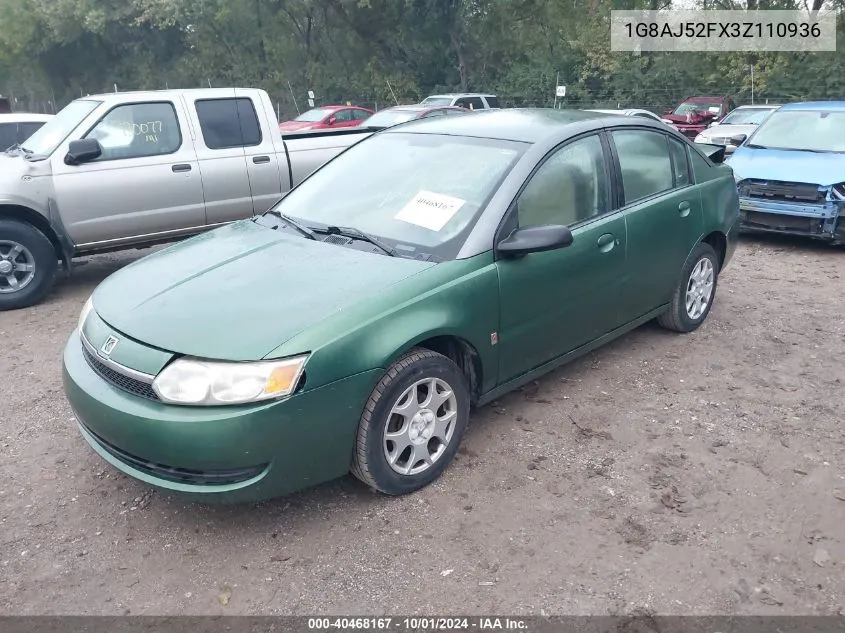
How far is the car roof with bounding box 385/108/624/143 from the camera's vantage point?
13.1 ft

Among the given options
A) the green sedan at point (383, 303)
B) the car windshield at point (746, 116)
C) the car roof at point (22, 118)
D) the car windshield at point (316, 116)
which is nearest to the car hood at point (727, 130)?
the car windshield at point (746, 116)

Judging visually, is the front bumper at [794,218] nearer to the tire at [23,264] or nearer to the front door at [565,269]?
the front door at [565,269]

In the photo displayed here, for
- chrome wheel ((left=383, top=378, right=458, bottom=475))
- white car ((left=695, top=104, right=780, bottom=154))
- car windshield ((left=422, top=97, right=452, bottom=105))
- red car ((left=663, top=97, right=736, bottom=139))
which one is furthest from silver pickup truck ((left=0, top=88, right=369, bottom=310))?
red car ((left=663, top=97, right=736, bottom=139))

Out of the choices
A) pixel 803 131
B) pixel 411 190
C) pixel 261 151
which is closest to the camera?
pixel 411 190

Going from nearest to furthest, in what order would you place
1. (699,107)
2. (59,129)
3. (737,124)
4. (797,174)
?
(59,129) < (797,174) < (737,124) < (699,107)

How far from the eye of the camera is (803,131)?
27.9 ft

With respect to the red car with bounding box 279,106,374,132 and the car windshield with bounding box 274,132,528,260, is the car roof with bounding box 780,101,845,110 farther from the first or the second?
the red car with bounding box 279,106,374,132

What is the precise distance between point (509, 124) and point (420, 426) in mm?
1931

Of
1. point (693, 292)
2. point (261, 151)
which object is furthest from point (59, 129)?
point (693, 292)

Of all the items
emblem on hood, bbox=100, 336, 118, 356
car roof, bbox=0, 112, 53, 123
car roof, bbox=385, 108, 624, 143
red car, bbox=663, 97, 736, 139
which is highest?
car roof, bbox=0, 112, 53, 123

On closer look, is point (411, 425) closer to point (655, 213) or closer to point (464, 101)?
point (655, 213)

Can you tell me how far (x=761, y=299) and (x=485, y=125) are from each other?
3.40 metres

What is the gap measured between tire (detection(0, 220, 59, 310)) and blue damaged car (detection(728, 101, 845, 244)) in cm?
695

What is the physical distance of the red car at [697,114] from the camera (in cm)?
1928
